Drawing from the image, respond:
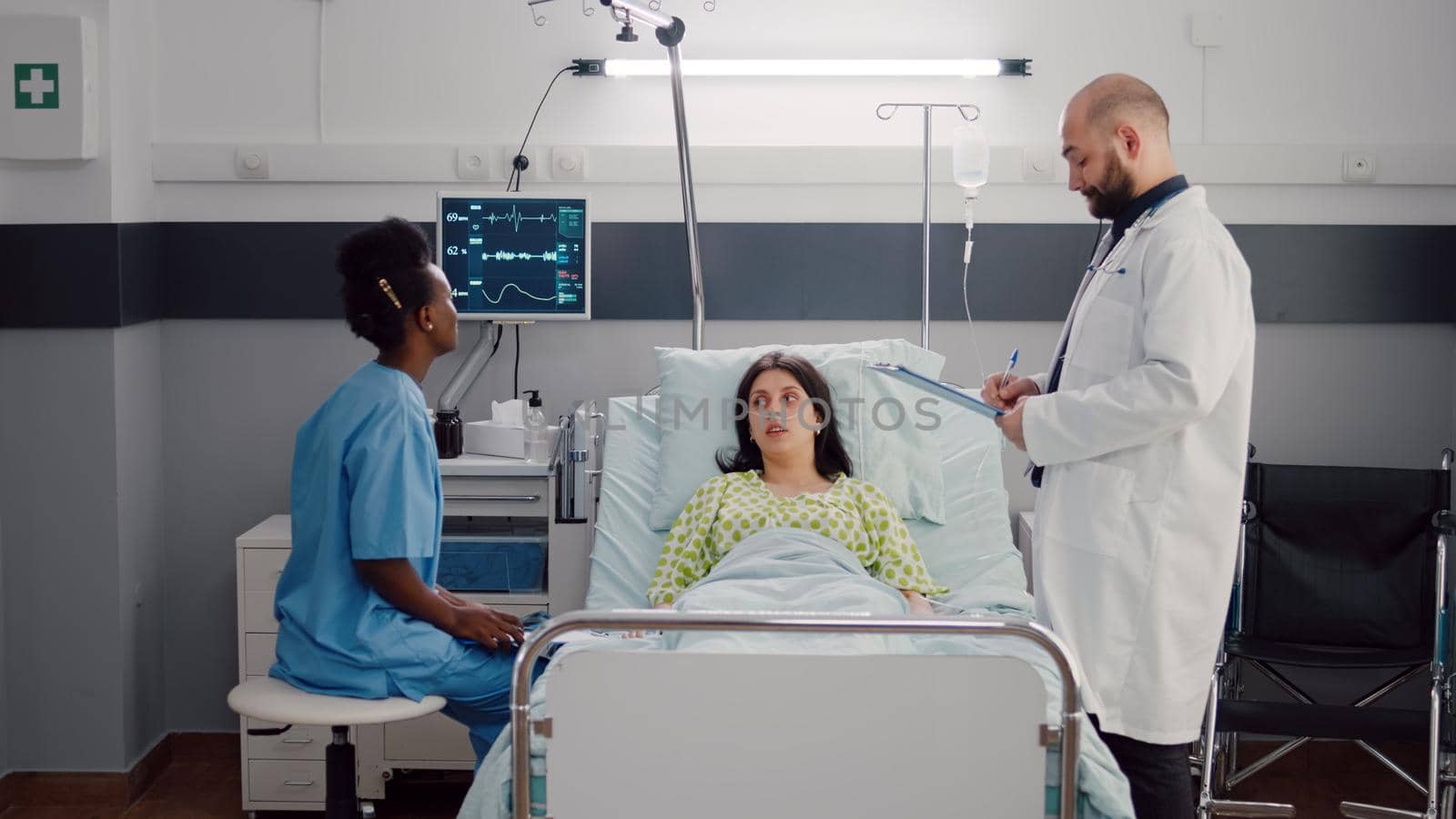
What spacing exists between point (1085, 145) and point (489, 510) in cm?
170

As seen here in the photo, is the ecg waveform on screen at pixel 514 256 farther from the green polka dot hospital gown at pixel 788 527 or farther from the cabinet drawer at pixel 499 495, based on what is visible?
the green polka dot hospital gown at pixel 788 527

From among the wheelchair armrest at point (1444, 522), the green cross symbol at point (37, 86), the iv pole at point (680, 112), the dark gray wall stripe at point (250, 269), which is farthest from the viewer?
the dark gray wall stripe at point (250, 269)

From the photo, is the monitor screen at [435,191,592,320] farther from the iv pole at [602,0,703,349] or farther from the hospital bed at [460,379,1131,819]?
the hospital bed at [460,379,1131,819]

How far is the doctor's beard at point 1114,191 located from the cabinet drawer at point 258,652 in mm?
2216

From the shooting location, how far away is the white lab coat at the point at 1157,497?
7.14ft

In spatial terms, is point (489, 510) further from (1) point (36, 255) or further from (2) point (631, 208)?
(1) point (36, 255)

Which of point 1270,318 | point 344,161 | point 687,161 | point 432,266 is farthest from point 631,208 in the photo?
point 1270,318

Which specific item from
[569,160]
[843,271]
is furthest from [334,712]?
[843,271]

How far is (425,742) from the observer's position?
325cm

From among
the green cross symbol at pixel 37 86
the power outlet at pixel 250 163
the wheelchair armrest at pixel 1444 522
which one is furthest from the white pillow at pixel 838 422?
the green cross symbol at pixel 37 86

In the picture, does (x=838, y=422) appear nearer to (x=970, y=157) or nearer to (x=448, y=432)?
(x=970, y=157)

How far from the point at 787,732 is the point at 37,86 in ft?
8.63

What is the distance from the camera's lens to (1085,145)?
7.74 feet

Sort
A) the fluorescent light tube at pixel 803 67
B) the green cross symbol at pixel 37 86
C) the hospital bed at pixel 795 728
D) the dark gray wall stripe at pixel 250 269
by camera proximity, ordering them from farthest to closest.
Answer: the dark gray wall stripe at pixel 250 269 → the fluorescent light tube at pixel 803 67 → the green cross symbol at pixel 37 86 → the hospital bed at pixel 795 728
